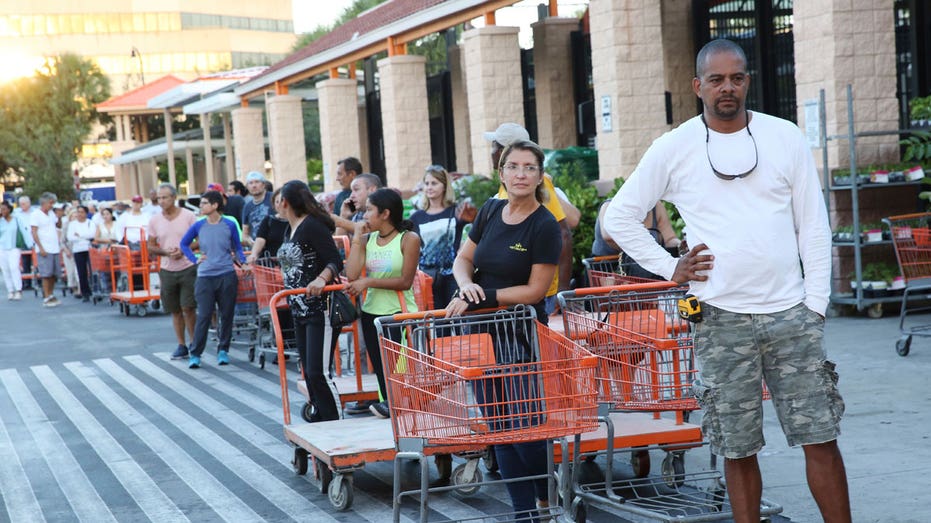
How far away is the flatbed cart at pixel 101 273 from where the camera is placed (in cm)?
2453

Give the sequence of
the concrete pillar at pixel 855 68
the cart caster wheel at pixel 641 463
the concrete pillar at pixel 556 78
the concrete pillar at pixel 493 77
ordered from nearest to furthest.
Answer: the cart caster wheel at pixel 641 463, the concrete pillar at pixel 855 68, the concrete pillar at pixel 493 77, the concrete pillar at pixel 556 78

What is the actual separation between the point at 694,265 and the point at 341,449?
10.1 ft

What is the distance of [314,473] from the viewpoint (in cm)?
838

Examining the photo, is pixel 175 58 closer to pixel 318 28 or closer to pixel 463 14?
pixel 318 28

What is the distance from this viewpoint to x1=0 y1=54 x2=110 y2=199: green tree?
282 feet

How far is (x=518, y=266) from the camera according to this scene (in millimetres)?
6473

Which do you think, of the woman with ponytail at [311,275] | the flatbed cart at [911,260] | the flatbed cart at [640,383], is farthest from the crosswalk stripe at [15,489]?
the flatbed cart at [911,260]

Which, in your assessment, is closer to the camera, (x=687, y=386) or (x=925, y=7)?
(x=687, y=386)

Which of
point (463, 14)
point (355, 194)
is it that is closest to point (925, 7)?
point (463, 14)

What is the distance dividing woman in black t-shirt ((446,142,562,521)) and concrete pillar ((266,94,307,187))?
27867 mm

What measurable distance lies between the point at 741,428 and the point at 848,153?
9.41 metres

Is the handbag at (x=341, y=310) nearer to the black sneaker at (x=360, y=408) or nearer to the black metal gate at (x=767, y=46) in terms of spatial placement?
the black sneaker at (x=360, y=408)

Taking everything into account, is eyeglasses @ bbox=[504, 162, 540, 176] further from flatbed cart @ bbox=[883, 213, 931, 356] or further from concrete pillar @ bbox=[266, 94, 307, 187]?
concrete pillar @ bbox=[266, 94, 307, 187]

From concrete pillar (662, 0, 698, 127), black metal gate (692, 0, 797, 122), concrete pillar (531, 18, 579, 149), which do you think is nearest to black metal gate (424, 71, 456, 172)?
concrete pillar (531, 18, 579, 149)
